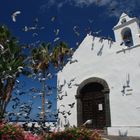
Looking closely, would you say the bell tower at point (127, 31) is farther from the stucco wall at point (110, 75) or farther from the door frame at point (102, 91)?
the door frame at point (102, 91)

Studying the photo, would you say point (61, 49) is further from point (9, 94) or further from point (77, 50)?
point (9, 94)

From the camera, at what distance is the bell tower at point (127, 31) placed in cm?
1569

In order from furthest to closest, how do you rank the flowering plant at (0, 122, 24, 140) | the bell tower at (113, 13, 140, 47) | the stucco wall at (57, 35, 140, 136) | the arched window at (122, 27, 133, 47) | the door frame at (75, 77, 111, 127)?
the arched window at (122, 27, 133, 47), the bell tower at (113, 13, 140, 47), the door frame at (75, 77, 111, 127), the stucco wall at (57, 35, 140, 136), the flowering plant at (0, 122, 24, 140)

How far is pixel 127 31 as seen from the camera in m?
16.6

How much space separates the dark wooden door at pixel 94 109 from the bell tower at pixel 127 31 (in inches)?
143

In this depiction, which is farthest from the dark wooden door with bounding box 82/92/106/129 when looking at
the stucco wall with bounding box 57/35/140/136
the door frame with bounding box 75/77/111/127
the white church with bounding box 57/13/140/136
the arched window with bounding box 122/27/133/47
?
the arched window with bounding box 122/27/133/47

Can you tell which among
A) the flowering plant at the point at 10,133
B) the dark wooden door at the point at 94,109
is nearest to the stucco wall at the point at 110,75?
the dark wooden door at the point at 94,109

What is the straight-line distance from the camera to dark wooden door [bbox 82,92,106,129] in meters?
16.2

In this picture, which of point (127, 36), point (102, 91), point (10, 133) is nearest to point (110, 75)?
point (102, 91)

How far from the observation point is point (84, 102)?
1731 cm

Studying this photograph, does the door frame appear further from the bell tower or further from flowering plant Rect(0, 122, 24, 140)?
flowering plant Rect(0, 122, 24, 140)

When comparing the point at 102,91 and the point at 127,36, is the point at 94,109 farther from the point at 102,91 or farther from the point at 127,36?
the point at 127,36

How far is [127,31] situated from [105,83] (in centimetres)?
365

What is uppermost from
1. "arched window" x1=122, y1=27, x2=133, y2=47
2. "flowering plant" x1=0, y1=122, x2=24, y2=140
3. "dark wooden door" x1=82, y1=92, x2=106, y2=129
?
"arched window" x1=122, y1=27, x2=133, y2=47
